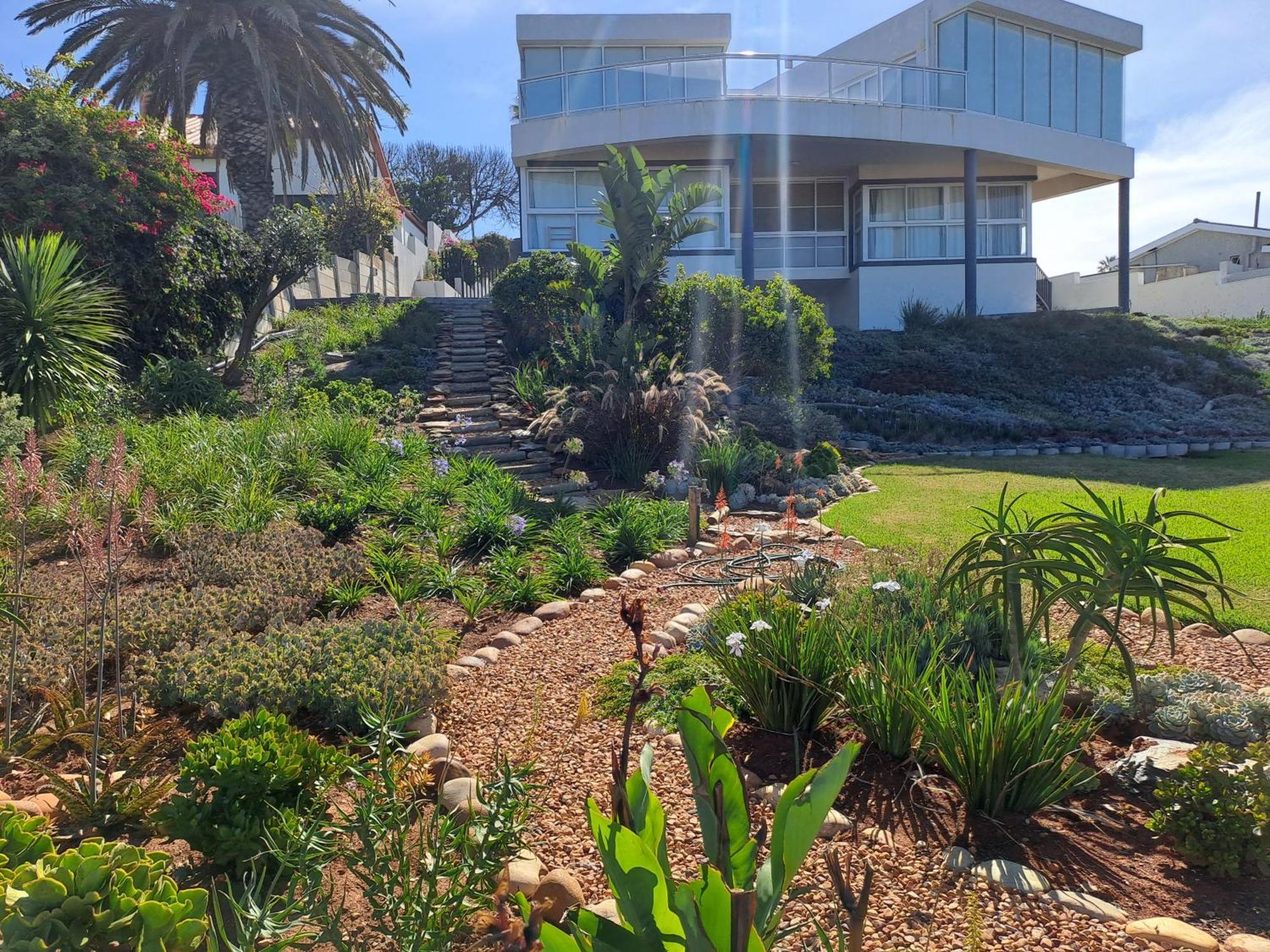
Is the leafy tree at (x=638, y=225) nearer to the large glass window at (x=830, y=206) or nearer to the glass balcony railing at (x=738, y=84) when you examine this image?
the glass balcony railing at (x=738, y=84)

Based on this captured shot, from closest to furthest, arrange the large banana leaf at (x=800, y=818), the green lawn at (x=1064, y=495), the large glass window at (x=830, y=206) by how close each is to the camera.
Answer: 1. the large banana leaf at (x=800, y=818)
2. the green lawn at (x=1064, y=495)
3. the large glass window at (x=830, y=206)

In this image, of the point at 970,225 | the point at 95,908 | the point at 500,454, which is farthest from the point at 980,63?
the point at 95,908

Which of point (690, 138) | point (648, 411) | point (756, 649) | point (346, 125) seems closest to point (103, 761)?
point (756, 649)

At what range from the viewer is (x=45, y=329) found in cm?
948

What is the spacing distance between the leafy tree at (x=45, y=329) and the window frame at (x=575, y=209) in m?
12.7

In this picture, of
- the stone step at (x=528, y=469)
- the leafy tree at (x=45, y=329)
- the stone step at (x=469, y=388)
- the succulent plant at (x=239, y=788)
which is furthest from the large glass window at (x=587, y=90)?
the succulent plant at (x=239, y=788)

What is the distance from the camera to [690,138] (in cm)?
2086

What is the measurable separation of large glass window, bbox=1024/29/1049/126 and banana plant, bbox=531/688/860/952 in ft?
85.7

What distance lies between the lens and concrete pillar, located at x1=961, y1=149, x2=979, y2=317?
22484 mm

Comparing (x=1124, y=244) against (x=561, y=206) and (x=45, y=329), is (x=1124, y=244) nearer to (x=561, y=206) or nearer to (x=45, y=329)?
(x=561, y=206)

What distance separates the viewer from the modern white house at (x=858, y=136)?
2062cm

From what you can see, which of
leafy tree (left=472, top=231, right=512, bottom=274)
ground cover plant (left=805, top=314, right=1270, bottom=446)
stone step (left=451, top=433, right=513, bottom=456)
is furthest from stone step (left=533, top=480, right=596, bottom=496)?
leafy tree (left=472, top=231, right=512, bottom=274)

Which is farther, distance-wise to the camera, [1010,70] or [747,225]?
[1010,70]

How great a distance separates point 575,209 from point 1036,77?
1287 centimetres
